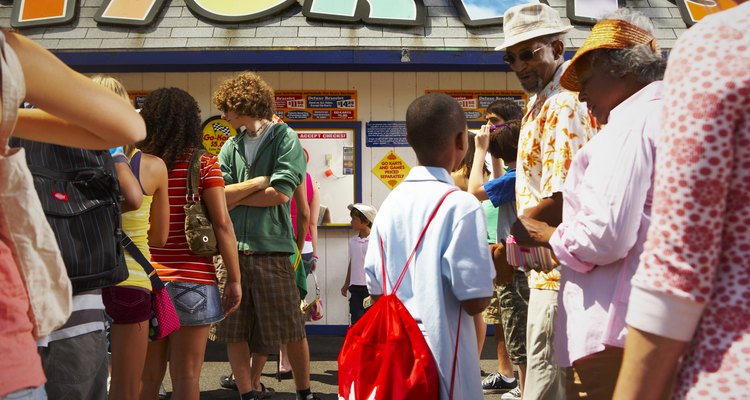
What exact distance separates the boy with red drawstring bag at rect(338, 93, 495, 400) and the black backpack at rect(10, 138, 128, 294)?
983 millimetres

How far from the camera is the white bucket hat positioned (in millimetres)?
4293

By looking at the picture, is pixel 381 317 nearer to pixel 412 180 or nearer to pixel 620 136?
pixel 412 180

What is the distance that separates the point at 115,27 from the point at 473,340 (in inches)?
326

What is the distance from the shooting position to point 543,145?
393 centimetres

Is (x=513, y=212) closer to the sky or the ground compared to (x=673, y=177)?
closer to the ground

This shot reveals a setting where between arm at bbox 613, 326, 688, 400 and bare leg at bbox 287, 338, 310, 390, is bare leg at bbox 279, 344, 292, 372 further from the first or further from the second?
arm at bbox 613, 326, 688, 400

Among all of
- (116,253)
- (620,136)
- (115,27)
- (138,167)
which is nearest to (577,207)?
(620,136)

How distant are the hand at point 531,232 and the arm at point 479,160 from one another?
8.60 ft

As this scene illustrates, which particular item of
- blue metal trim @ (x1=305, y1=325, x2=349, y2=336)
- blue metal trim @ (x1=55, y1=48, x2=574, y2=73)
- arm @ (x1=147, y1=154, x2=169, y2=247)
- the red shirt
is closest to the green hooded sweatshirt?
the red shirt

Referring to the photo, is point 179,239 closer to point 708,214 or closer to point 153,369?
point 153,369

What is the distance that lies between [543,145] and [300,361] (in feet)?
9.80

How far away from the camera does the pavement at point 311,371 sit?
7.41 meters

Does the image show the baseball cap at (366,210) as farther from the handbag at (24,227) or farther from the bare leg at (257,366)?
the handbag at (24,227)

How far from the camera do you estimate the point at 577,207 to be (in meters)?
2.90
